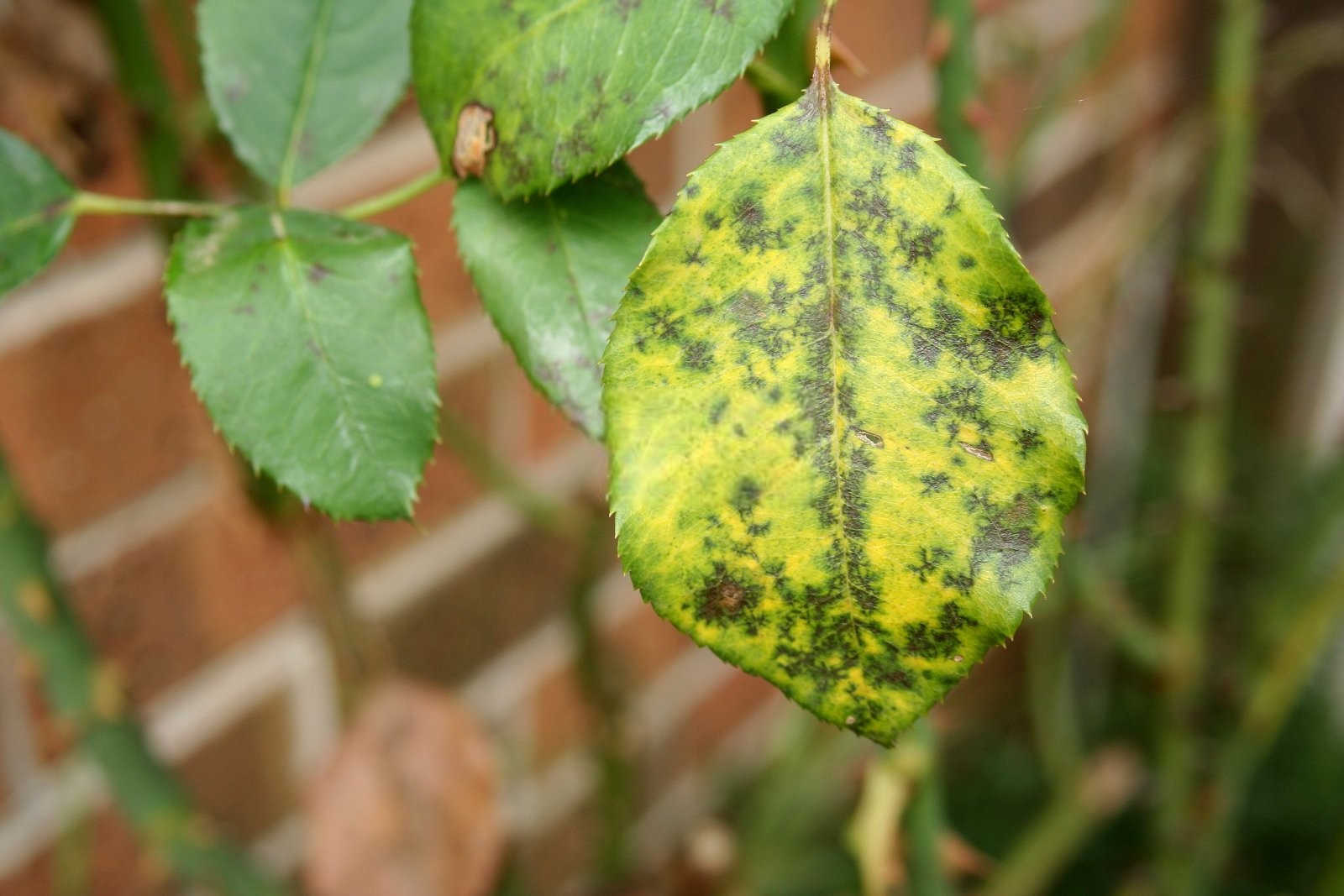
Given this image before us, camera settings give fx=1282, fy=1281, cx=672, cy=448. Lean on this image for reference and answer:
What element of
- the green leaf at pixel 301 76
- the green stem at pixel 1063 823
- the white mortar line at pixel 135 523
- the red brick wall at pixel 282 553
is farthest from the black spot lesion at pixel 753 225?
the green stem at pixel 1063 823

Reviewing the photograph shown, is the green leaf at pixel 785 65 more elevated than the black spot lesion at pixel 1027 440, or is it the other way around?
the green leaf at pixel 785 65

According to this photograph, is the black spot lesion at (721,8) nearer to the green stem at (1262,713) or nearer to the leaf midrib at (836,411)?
the leaf midrib at (836,411)

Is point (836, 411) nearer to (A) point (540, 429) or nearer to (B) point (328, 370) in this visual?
(B) point (328, 370)

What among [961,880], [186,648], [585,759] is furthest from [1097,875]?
[186,648]

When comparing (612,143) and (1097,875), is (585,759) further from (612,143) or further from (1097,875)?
(612,143)

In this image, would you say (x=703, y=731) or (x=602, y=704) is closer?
(x=602, y=704)

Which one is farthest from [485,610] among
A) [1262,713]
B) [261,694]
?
[1262,713]

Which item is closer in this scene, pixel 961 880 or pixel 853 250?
pixel 853 250
